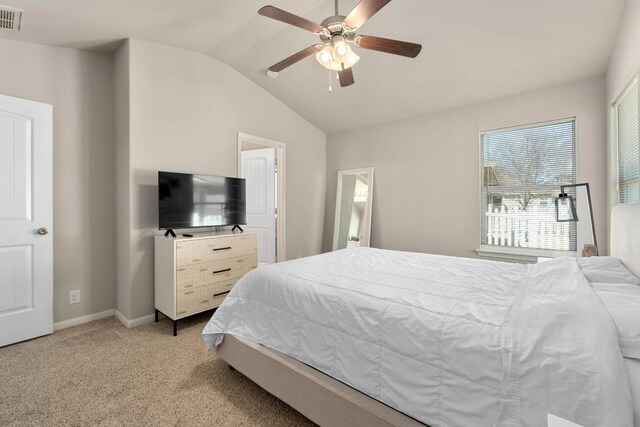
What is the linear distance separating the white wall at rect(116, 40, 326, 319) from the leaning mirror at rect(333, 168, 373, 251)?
3.28 ft

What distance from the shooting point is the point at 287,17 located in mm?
1955

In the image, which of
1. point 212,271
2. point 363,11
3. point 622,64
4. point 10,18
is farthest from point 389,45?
point 10,18

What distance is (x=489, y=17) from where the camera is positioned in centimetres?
243

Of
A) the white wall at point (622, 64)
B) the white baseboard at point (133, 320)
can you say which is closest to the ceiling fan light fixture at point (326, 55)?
the white wall at point (622, 64)

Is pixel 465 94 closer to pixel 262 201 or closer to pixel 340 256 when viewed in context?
pixel 340 256

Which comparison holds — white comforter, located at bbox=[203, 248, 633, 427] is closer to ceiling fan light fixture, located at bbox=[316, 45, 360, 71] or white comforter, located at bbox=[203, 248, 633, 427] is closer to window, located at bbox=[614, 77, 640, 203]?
window, located at bbox=[614, 77, 640, 203]

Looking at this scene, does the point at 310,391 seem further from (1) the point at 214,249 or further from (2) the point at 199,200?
(2) the point at 199,200

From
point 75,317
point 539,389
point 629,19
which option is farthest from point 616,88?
point 75,317

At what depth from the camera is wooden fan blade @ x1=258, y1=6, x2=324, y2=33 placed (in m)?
1.88

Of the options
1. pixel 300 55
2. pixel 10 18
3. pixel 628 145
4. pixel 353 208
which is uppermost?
pixel 10 18

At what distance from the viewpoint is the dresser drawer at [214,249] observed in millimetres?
2660

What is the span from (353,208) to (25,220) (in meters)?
3.70

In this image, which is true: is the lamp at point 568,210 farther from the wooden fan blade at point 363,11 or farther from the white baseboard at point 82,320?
the white baseboard at point 82,320

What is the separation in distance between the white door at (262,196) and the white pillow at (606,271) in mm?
3516
